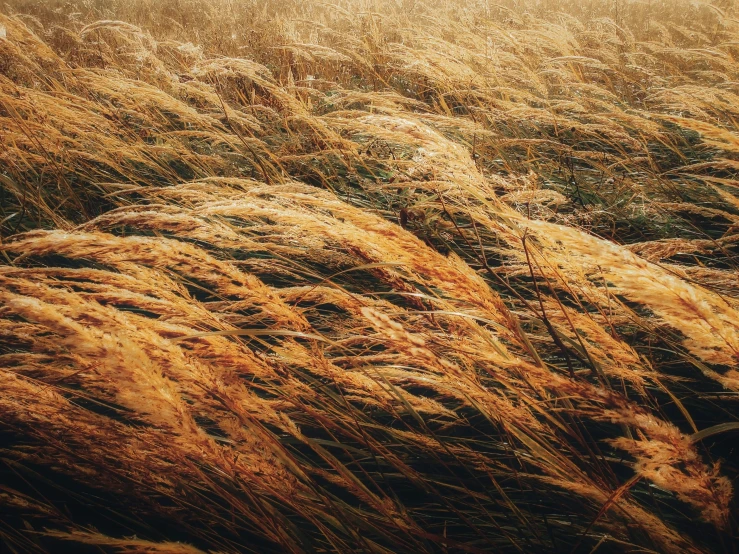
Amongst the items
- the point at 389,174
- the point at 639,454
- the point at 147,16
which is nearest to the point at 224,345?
the point at 639,454

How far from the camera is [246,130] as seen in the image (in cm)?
230

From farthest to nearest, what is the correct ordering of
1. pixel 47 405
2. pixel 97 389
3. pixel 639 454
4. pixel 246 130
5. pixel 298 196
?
pixel 246 130, pixel 298 196, pixel 97 389, pixel 47 405, pixel 639 454

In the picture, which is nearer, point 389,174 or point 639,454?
point 639,454

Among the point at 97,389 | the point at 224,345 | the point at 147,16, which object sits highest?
the point at 147,16

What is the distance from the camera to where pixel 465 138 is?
90.7 inches

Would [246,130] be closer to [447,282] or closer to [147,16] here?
[447,282]

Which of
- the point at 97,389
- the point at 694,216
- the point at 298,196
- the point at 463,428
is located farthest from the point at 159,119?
the point at 694,216

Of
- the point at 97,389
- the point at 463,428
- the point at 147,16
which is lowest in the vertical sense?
the point at 463,428

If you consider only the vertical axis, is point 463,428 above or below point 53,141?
below

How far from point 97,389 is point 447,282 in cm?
62

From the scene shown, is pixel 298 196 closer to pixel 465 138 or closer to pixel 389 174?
pixel 389 174

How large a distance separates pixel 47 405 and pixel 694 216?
2.10m

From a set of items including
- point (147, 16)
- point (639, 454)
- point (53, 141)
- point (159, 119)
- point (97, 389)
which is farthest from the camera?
point (147, 16)

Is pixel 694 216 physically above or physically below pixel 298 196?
below
